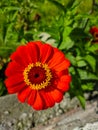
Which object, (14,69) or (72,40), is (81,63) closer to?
(72,40)

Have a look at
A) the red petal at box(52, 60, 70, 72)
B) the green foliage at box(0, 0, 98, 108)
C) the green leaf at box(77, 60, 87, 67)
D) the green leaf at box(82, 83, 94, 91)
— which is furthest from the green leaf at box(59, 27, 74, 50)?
the red petal at box(52, 60, 70, 72)

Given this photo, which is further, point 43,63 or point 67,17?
point 67,17

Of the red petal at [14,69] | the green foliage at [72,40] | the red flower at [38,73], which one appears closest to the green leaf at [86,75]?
the green foliage at [72,40]

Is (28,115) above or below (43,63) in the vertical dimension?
below

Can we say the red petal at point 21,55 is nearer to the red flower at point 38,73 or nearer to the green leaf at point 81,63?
the red flower at point 38,73

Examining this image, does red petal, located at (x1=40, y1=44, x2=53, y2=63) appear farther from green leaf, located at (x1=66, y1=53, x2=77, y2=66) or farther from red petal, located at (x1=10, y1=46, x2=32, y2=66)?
green leaf, located at (x1=66, y1=53, x2=77, y2=66)

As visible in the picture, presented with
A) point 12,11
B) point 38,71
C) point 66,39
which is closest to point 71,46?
point 66,39

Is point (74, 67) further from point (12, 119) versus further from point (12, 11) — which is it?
point (12, 11)
